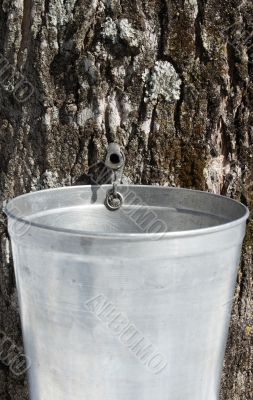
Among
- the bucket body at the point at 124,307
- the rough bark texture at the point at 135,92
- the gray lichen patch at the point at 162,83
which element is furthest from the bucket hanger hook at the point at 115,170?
the bucket body at the point at 124,307

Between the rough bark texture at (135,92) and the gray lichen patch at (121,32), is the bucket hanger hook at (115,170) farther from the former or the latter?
the gray lichen patch at (121,32)

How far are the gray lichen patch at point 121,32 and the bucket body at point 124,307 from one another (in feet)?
1.46

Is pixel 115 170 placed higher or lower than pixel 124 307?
higher

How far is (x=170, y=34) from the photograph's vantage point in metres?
1.24

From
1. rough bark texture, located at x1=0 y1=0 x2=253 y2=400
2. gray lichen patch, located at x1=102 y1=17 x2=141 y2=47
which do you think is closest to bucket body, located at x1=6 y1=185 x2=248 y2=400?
rough bark texture, located at x1=0 y1=0 x2=253 y2=400

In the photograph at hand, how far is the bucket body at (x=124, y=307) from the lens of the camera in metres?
0.90

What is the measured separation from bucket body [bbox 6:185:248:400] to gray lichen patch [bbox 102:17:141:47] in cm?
45

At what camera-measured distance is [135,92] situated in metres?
1.27

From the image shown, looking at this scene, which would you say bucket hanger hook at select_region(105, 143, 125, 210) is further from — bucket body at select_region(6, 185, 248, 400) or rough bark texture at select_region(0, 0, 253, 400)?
bucket body at select_region(6, 185, 248, 400)

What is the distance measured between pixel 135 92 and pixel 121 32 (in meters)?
0.14

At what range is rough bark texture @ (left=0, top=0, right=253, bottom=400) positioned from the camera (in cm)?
124

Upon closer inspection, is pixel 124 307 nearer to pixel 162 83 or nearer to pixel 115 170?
pixel 115 170

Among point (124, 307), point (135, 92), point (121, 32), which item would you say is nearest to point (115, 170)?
point (135, 92)

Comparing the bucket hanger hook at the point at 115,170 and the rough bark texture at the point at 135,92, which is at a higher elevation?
the rough bark texture at the point at 135,92
